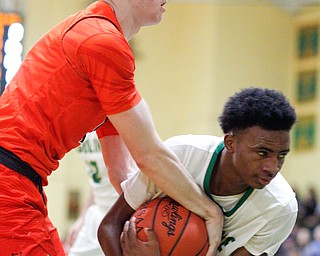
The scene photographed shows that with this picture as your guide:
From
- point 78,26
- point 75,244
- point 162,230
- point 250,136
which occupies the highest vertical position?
point 78,26

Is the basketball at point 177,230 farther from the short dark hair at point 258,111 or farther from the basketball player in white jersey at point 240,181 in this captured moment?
the short dark hair at point 258,111

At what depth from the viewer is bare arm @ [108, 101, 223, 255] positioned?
3502 millimetres

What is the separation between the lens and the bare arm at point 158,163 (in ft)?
11.5

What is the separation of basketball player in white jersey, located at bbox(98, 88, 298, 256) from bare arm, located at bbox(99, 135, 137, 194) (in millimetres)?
153

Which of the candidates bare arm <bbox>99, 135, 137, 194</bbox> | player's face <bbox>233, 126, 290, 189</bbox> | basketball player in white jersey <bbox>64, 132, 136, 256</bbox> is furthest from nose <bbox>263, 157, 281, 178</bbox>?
basketball player in white jersey <bbox>64, 132, 136, 256</bbox>

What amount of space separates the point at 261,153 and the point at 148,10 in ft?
2.40

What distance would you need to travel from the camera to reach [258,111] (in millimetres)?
3791

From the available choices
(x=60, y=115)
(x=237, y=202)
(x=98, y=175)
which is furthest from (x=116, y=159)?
(x=98, y=175)

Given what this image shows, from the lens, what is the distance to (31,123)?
3473mm

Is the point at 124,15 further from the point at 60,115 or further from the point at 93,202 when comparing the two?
the point at 93,202

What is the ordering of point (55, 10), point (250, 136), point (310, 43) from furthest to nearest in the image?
1. point (310, 43)
2. point (55, 10)
3. point (250, 136)

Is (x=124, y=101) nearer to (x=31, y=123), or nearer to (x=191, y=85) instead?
(x=31, y=123)

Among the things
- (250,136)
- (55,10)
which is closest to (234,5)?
(55,10)

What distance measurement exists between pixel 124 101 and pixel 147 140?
183 millimetres
